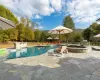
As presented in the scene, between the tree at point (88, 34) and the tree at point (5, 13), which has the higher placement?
the tree at point (5, 13)

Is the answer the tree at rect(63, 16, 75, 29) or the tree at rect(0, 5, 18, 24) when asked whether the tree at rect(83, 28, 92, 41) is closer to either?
the tree at rect(63, 16, 75, 29)

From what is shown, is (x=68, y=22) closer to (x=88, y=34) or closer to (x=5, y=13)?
(x=88, y=34)

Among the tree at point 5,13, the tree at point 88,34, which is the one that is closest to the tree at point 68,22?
the tree at point 88,34

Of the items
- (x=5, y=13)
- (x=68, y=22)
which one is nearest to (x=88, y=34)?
(x=68, y=22)

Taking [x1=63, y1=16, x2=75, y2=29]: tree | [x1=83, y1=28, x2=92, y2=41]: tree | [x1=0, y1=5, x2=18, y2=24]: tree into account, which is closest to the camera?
[x1=0, y1=5, x2=18, y2=24]: tree

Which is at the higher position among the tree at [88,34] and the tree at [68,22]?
the tree at [68,22]

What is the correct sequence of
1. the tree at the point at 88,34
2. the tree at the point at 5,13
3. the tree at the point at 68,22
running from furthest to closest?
the tree at the point at 68,22 → the tree at the point at 88,34 → the tree at the point at 5,13

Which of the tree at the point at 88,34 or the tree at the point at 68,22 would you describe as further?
the tree at the point at 68,22

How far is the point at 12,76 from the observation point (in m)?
4.44

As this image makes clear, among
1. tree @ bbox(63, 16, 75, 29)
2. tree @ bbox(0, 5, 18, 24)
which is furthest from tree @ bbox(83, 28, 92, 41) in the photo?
tree @ bbox(0, 5, 18, 24)

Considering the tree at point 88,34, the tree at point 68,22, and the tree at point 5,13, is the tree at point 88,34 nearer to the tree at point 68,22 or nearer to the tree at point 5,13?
the tree at point 68,22

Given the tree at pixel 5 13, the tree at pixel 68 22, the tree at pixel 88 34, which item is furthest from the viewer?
the tree at pixel 68 22

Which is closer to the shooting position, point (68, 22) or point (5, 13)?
point (5, 13)

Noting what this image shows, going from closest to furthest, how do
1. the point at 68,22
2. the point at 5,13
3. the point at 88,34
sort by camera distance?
the point at 5,13 < the point at 88,34 < the point at 68,22
